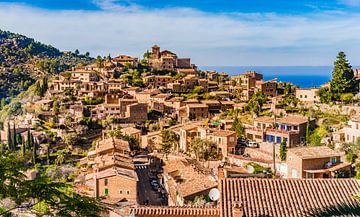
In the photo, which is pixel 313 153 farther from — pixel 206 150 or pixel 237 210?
pixel 237 210

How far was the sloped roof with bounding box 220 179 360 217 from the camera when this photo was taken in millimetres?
8656

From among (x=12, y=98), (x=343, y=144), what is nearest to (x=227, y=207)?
(x=343, y=144)

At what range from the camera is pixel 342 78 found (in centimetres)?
4319

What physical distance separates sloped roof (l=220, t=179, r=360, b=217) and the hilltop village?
22 mm

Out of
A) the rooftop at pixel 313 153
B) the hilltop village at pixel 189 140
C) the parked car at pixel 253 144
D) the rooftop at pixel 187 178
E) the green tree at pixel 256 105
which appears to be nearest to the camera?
the hilltop village at pixel 189 140

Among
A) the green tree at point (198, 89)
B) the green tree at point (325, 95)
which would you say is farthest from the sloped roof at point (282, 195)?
the green tree at point (198, 89)

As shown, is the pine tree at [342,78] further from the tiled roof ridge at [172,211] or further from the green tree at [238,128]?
the tiled roof ridge at [172,211]

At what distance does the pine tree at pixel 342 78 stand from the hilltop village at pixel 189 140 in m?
0.29

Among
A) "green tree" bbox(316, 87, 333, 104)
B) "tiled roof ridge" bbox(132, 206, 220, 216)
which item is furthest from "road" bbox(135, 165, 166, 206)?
"green tree" bbox(316, 87, 333, 104)

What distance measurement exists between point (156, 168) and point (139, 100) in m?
21.4

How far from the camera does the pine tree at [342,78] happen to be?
42.9 meters

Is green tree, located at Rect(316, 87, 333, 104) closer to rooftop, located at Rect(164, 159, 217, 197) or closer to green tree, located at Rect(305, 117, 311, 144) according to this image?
green tree, located at Rect(305, 117, 311, 144)

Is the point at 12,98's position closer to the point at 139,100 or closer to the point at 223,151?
the point at 139,100

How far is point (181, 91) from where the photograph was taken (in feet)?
211
